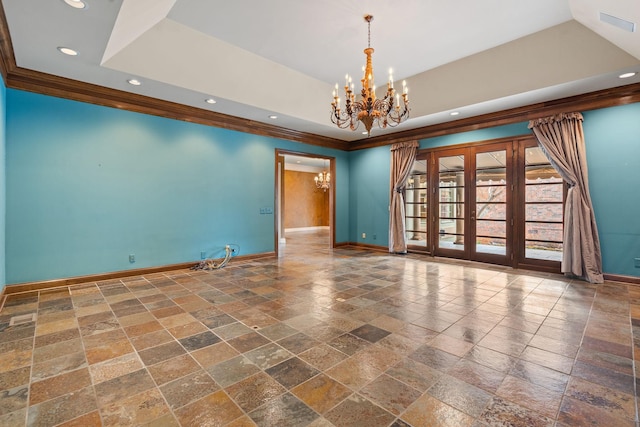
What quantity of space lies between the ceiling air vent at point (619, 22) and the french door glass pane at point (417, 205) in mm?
3835

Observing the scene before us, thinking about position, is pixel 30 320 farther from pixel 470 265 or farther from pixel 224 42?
pixel 470 265

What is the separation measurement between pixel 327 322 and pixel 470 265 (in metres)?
4.13

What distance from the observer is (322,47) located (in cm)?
460

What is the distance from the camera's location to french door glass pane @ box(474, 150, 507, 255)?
5820mm

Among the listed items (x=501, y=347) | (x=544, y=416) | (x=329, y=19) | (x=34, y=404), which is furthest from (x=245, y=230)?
(x=544, y=416)

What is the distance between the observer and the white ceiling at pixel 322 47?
326 centimetres

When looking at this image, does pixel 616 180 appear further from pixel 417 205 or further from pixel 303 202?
pixel 303 202

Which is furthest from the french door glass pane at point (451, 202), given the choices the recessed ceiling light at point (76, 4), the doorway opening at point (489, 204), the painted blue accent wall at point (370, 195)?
the recessed ceiling light at point (76, 4)

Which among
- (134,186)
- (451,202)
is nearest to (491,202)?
(451,202)

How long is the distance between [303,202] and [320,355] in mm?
11624

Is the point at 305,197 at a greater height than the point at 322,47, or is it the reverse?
the point at 322,47

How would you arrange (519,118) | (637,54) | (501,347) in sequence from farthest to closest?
1. (519,118)
2. (637,54)
3. (501,347)

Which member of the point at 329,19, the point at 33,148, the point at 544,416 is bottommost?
the point at 544,416

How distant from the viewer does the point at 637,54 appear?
3.63 meters
